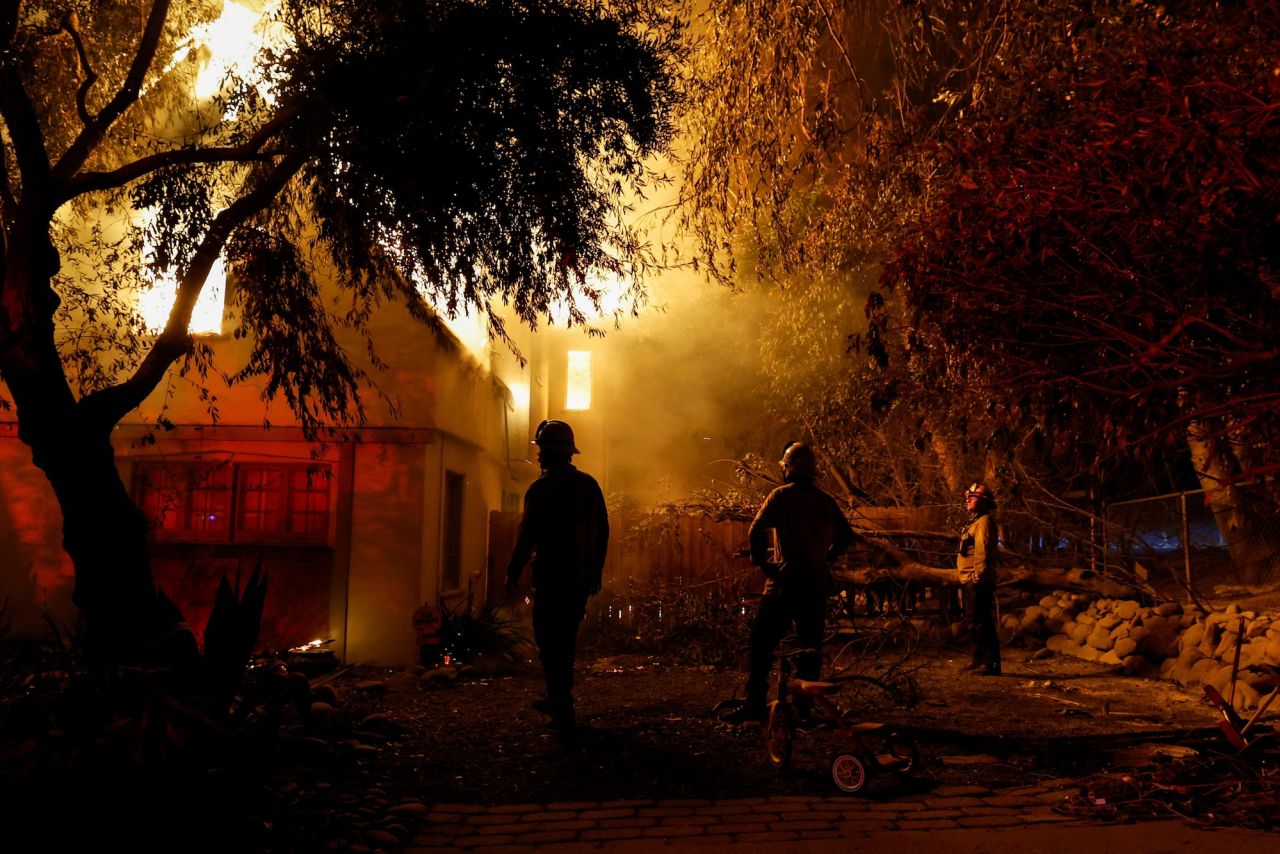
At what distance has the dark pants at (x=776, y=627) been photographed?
596cm

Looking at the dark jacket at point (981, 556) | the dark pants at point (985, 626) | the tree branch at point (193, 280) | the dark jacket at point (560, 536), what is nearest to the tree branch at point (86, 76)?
the tree branch at point (193, 280)

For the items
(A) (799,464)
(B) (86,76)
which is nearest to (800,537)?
(A) (799,464)

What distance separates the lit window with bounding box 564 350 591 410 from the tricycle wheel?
583 inches

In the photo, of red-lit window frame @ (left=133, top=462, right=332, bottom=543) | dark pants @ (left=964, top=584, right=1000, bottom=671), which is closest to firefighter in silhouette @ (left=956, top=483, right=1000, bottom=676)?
dark pants @ (left=964, top=584, right=1000, bottom=671)

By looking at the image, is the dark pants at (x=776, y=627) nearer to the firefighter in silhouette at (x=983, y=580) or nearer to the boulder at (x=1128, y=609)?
the firefighter in silhouette at (x=983, y=580)

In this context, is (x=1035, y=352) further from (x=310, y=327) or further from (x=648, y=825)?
(x=310, y=327)

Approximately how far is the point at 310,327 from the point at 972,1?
19.8 ft

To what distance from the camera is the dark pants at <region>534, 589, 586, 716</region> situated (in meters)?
5.88

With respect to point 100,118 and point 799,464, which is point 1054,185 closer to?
point 799,464

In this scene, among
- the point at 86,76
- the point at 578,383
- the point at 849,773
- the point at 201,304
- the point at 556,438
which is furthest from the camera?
the point at 578,383

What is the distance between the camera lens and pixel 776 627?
6012 millimetres

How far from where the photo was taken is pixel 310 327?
24.4ft

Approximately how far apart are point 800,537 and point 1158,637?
515 cm

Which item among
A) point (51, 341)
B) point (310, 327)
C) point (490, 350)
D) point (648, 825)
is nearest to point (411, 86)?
point (310, 327)
